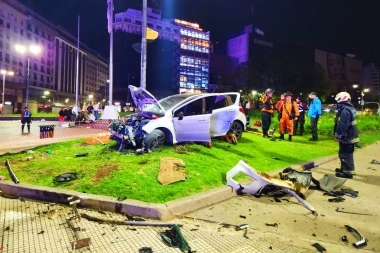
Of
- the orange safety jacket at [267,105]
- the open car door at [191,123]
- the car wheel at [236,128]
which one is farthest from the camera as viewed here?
the orange safety jacket at [267,105]

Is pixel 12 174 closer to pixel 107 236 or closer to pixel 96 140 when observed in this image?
pixel 107 236

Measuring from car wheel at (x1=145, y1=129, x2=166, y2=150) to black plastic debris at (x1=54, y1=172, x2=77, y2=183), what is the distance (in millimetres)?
2152

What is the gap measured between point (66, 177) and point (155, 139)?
2602 mm

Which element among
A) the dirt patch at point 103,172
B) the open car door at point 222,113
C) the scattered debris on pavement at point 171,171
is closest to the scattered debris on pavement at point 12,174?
the dirt patch at point 103,172

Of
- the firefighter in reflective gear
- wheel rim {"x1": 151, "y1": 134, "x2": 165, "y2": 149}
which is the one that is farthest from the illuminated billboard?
wheel rim {"x1": 151, "y1": 134, "x2": 165, "y2": 149}

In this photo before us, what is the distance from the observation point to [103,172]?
570 centimetres

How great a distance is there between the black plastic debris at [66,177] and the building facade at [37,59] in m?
41.3

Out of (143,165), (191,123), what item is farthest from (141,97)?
(143,165)

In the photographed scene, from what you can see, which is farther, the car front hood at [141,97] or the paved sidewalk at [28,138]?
the paved sidewalk at [28,138]

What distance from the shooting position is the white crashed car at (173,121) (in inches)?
296

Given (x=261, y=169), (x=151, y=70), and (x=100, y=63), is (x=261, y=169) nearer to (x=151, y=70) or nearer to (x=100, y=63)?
(x=151, y=70)

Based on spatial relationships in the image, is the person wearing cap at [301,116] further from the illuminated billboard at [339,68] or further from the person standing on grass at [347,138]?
the illuminated billboard at [339,68]

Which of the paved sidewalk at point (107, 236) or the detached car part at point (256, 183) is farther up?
the detached car part at point (256, 183)

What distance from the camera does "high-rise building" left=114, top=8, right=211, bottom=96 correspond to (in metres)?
96.6
